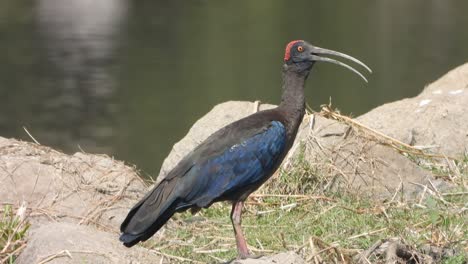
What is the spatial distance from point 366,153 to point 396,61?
14.5 m

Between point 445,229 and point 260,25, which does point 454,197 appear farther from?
point 260,25

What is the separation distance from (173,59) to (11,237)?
16.6 m

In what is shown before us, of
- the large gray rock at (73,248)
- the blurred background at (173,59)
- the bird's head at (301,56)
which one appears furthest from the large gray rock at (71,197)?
the blurred background at (173,59)

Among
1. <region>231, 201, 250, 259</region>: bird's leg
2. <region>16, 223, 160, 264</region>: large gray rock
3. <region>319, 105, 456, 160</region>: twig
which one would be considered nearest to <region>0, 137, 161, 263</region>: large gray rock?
<region>16, 223, 160, 264</region>: large gray rock

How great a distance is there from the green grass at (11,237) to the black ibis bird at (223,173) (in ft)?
2.52

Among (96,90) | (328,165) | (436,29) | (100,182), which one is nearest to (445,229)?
(328,165)

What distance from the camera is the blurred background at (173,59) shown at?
58.0 feet

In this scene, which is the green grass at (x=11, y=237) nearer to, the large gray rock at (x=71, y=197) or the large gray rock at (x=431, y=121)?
the large gray rock at (x=71, y=197)

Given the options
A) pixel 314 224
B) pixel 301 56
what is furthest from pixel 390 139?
pixel 301 56

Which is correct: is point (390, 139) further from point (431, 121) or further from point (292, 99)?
point (292, 99)

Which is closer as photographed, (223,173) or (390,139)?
(223,173)

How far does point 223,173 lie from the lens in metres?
6.07

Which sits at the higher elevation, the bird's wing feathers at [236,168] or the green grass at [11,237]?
the bird's wing feathers at [236,168]

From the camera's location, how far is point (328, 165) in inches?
329
